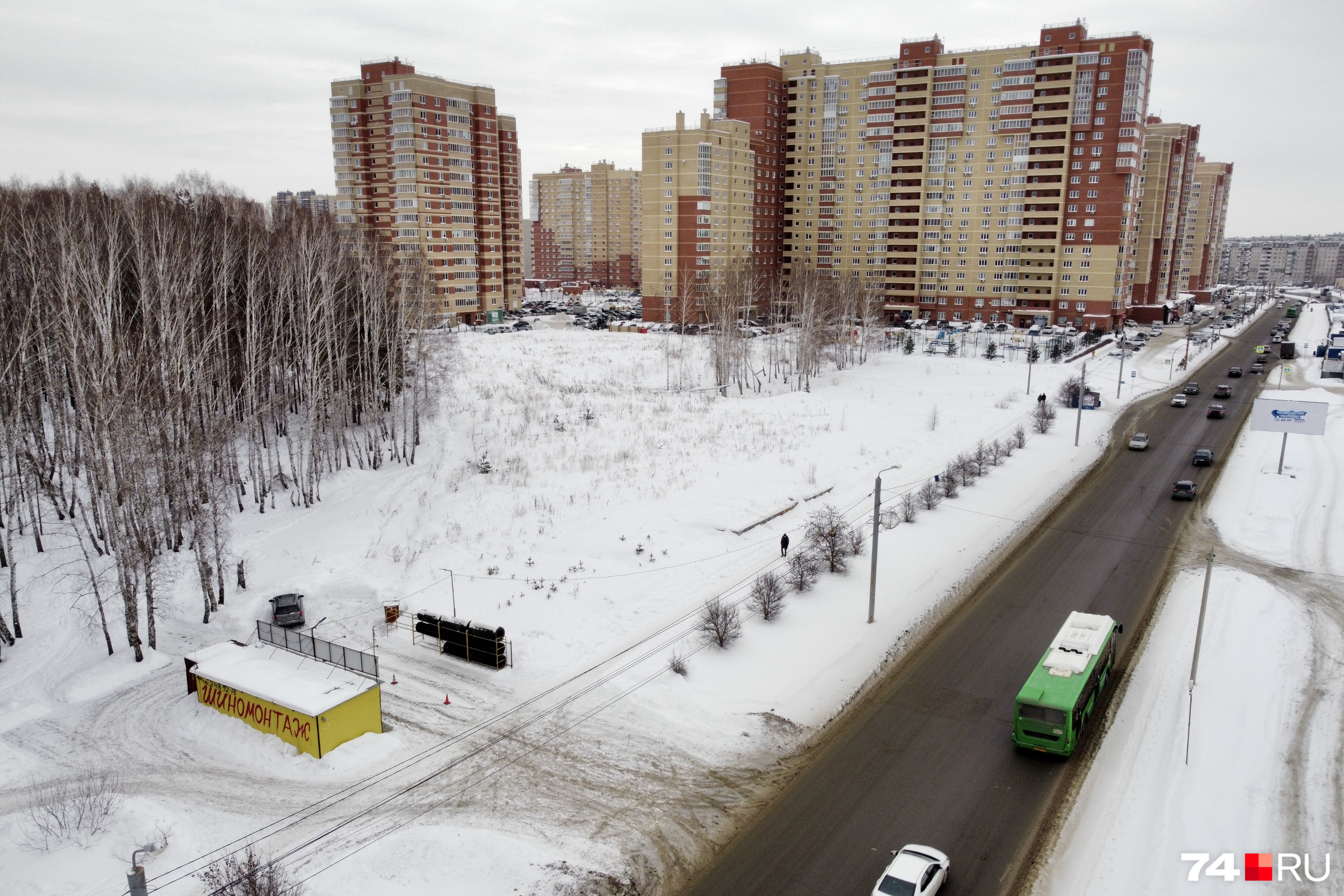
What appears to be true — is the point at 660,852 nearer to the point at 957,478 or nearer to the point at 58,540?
the point at 58,540

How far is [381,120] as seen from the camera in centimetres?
9731

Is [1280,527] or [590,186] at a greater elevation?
[590,186]

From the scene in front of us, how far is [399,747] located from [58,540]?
19.6 metres

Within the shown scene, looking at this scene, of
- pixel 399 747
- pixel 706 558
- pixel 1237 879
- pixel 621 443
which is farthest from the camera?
pixel 621 443

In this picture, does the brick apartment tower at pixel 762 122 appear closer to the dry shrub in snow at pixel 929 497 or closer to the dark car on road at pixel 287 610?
the dry shrub in snow at pixel 929 497

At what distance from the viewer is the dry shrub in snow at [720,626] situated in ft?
77.8

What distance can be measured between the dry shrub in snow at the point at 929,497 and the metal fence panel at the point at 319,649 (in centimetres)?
2419

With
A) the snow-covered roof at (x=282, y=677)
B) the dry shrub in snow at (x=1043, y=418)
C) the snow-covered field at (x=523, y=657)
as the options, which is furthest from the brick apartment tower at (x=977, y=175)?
the snow-covered roof at (x=282, y=677)

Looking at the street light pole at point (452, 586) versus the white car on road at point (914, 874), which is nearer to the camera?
the white car on road at point (914, 874)

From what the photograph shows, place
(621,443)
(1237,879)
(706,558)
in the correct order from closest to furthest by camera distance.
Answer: (1237,879) → (706,558) → (621,443)

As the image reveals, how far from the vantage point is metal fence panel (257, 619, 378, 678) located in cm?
2141

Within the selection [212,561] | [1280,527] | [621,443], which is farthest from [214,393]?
[1280,527]

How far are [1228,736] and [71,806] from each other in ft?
84.8

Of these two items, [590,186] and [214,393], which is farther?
[590,186]
